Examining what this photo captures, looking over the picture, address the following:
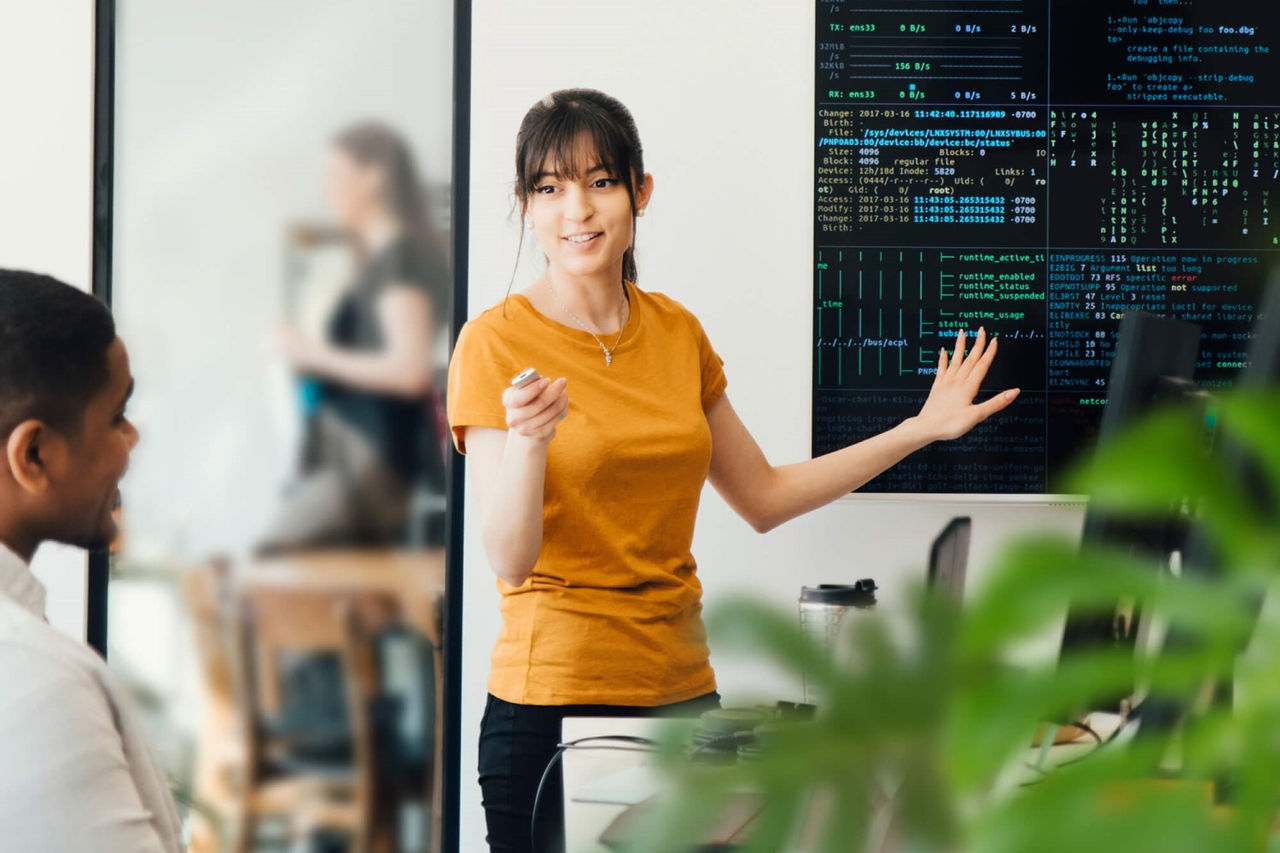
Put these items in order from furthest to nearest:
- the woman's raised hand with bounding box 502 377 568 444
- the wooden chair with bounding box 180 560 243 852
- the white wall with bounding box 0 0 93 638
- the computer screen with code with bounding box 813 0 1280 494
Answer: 1. the wooden chair with bounding box 180 560 243 852
2. the white wall with bounding box 0 0 93 638
3. the computer screen with code with bounding box 813 0 1280 494
4. the woman's raised hand with bounding box 502 377 568 444

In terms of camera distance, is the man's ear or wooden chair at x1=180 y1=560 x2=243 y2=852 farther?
wooden chair at x1=180 y1=560 x2=243 y2=852

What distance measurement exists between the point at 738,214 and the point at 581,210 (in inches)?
31.1

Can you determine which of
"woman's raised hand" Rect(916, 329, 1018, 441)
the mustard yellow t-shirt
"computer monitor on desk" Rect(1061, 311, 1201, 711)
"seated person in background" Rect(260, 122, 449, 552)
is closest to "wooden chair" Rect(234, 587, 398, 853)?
"seated person in background" Rect(260, 122, 449, 552)

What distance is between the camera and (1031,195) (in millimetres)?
2678

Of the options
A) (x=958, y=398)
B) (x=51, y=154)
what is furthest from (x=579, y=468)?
(x=51, y=154)

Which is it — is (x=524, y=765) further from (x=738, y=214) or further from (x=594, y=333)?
(x=738, y=214)

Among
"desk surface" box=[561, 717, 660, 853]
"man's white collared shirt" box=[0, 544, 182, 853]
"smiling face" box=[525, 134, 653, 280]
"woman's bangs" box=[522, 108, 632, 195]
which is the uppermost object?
"woman's bangs" box=[522, 108, 632, 195]

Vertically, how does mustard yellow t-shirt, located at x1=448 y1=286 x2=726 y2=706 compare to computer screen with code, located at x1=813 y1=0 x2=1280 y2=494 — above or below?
below

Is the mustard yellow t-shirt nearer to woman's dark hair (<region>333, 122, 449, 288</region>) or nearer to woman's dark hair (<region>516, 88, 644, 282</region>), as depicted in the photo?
woman's dark hair (<region>516, 88, 644, 282</region>)

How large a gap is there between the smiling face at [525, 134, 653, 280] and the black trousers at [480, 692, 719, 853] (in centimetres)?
69

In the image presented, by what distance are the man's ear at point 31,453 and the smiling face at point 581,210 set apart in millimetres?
977

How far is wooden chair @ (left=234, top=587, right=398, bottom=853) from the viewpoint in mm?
2949

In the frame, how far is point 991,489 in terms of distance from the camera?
2635 millimetres

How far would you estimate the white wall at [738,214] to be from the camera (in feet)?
8.79
